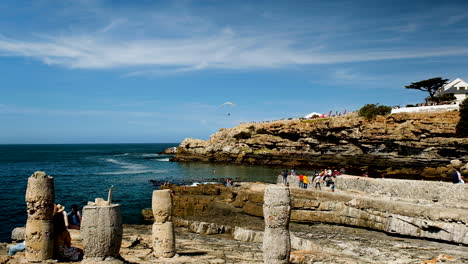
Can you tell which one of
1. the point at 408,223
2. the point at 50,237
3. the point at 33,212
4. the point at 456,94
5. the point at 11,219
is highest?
→ the point at 456,94

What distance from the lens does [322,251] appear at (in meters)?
12.9

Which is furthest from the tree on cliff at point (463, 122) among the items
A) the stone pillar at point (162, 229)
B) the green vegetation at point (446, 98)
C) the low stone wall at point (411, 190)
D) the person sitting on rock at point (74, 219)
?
the person sitting on rock at point (74, 219)

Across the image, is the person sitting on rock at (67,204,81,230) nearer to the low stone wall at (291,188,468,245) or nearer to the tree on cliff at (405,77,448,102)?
the low stone wall at (291,188,468,245)

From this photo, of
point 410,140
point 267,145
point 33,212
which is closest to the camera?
point 33,212

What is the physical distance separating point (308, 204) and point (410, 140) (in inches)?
1353

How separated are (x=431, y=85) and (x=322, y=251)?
5602 centimetres

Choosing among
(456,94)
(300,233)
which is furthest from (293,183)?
(456,94)

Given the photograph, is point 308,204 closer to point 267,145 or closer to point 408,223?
point 408,223

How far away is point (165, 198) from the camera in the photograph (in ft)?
33.4

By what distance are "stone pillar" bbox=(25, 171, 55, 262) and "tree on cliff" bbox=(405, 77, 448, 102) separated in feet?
204

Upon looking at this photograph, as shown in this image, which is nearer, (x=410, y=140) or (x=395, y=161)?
(x=410, y=140)

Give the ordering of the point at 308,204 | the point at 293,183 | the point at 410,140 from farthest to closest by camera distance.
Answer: the point at 410,140 → the point at 293,183 → the point at 308,204

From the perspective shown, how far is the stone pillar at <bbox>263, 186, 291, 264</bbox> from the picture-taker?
8.42 meters

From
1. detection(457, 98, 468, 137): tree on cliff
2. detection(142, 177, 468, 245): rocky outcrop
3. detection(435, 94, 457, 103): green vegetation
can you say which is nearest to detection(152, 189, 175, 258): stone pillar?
detection(142, 177, 468, 245): rocky outcrop
